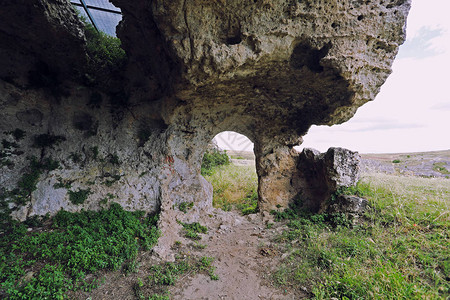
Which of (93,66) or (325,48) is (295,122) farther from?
(93,66)

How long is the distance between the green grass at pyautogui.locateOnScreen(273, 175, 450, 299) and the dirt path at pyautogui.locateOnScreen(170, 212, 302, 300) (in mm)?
323

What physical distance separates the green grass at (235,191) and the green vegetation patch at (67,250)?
→ 3595 mm

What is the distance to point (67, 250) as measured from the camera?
3408 millimetres

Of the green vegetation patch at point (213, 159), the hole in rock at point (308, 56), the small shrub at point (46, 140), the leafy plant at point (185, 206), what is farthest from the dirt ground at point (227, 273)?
the green vegetation patch at point (213, 159)

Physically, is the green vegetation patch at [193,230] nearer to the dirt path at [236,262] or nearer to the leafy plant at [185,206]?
the dirt path at [236,262]

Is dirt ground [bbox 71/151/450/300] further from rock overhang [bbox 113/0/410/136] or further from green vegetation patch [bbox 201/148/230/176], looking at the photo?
green vegetation patch [bbox 201/148/230/176]

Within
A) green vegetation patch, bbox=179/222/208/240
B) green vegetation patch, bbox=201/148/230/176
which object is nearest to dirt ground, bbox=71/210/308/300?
green vegetation patch, bbox=179/222/208/240

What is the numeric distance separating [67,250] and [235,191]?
6.62 m

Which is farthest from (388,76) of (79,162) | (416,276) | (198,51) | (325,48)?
(79,162)

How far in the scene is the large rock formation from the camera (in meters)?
3.71

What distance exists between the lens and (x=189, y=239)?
4.92 m

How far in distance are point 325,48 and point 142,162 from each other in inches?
211

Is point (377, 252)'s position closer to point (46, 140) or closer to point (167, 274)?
point (167, 274)

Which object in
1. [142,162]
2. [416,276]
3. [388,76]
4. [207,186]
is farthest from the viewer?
[207,186]
